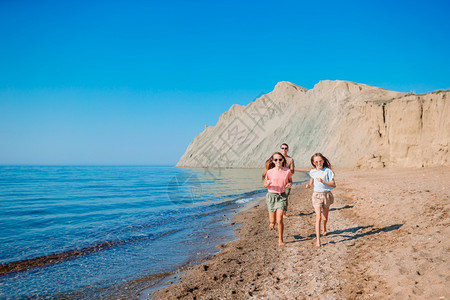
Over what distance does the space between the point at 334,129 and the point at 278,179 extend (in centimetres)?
4744

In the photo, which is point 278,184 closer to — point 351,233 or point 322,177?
point 322,177

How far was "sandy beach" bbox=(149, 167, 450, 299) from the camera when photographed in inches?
135

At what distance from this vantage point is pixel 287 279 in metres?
4.05

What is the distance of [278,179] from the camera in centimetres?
559

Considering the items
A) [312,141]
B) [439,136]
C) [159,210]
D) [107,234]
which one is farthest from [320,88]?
[107,234]

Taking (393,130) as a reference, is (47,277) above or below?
below

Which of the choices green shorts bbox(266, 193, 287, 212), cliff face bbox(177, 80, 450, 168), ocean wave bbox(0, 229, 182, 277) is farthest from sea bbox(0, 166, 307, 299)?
cliff face bbox(177, 80, 450, 168)

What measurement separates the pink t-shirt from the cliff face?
54.2 feet

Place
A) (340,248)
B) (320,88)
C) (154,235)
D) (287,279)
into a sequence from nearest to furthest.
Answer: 1. (287,279)
2. (340,248)
3. (154,235)
4. (320,88)

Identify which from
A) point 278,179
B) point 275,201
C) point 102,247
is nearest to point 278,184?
point 278,179

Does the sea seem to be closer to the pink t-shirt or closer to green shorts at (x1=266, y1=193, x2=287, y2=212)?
green shorts at (x1=266, y1=193, x2=287, y2=212)

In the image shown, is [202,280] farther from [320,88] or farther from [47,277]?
[320,88]

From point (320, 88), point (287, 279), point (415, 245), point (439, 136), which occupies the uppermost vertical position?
point (320, 88)

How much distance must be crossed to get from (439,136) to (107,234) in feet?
64.3
